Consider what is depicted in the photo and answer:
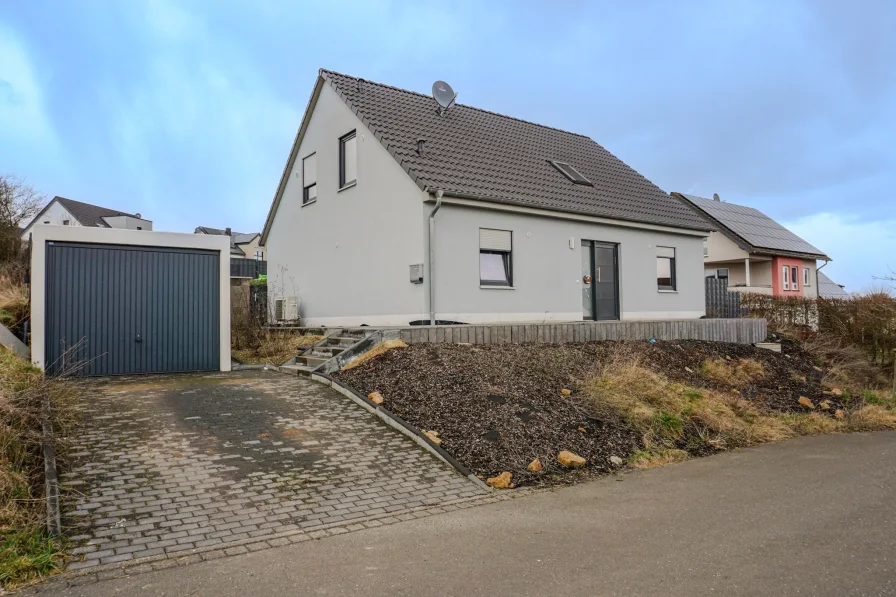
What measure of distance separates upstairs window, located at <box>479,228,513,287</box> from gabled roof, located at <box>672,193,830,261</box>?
1829 cm

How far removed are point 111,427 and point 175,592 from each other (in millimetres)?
3825

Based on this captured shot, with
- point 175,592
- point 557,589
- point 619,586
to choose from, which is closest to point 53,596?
point 175,592

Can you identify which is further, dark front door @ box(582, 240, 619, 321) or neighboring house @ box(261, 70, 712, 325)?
dark front door @ box(582, 240, 619, 321)

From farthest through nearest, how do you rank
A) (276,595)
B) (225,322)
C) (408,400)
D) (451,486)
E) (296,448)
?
1. (225,322)
2. (408,400)
3. (296,448)
4. (451,486)
5. (276,595)

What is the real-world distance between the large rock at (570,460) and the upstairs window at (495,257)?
22.5ft

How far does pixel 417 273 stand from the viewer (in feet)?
41.2

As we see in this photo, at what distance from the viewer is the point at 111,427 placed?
7.02m

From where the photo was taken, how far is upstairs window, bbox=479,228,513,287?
13.6 meters

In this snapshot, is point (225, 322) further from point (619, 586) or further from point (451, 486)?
point (619, 586)

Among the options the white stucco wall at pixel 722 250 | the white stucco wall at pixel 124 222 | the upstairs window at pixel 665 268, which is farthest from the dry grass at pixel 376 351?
the white stucco wall at pixel 124 222

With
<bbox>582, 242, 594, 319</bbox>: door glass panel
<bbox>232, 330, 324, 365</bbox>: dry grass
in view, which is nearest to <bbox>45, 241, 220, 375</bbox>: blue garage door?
<bbox>232, 330, 324, 365</bbox>: dry grass

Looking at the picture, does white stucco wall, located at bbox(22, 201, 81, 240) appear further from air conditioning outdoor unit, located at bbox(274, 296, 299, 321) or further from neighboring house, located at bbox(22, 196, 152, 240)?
air conditioning outdoor unit, located at bbox(274, 296, 299, 321)

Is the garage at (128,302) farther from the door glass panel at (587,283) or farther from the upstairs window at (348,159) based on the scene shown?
the door glass panel at (587,283)

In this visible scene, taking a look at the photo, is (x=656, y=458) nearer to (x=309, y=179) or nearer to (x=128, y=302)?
(x=128, y=302)
